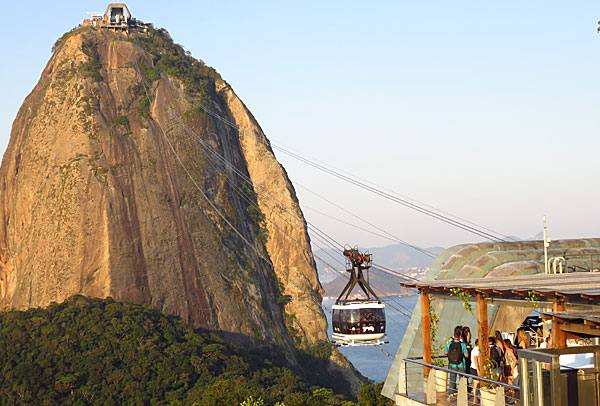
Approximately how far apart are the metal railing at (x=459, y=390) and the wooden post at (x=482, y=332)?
352 millimetres

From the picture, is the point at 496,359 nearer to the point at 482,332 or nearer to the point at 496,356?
the point at 496,356

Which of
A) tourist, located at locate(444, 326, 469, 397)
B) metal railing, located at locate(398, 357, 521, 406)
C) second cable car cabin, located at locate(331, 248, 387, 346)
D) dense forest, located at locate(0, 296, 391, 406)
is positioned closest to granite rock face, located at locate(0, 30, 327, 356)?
dense forest, located at locate(0, 296, 391, 406)

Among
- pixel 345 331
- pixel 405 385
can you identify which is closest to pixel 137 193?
pixel 345 331

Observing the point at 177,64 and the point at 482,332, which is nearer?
the point at 482,332

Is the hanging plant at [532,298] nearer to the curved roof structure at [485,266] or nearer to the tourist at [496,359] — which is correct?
the tourist at [496,359]

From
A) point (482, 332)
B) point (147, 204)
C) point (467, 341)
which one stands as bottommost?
point (467, 341)

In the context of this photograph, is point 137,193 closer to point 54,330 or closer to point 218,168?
point 218,168

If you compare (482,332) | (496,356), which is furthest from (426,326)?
(482,332)

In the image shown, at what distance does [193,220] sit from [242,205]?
38.4ft

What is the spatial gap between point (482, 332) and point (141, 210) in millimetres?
69443

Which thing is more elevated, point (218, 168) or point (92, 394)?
point (218, 168)

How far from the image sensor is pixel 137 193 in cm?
8206

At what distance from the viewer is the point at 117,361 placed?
66812 mm

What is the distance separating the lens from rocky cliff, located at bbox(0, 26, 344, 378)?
78500 mm
